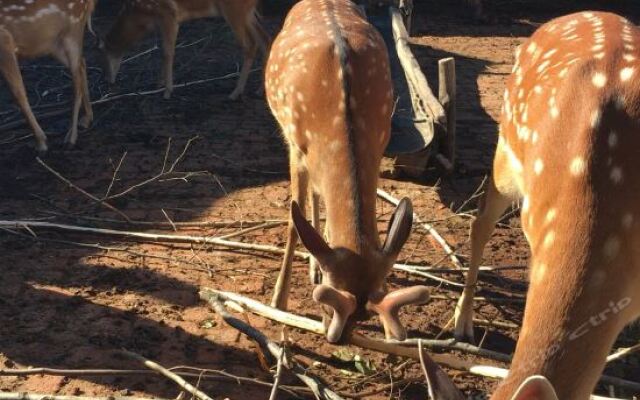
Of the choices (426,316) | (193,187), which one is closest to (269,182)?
(193,187)

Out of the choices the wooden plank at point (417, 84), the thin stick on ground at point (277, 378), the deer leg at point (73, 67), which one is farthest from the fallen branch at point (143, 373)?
the deer leg at point (73, 67)

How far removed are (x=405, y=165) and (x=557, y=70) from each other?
337 cm

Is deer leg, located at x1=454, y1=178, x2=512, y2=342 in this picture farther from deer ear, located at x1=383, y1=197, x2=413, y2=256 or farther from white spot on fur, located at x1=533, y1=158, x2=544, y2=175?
white spot on fur, located at x1=533, y1=158, x2=544, y2=175

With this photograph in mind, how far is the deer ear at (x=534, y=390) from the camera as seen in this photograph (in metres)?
2.60

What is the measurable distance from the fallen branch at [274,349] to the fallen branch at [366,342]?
4.3 inches

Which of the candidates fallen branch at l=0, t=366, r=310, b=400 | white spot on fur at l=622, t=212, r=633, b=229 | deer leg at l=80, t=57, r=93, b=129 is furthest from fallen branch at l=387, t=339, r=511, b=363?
deer leg at l=80, t=57, r=93, b=129

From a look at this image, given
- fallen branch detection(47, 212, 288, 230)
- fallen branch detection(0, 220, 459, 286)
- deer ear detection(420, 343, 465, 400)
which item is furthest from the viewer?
fallen branch detection(47, 212, 288, 230)

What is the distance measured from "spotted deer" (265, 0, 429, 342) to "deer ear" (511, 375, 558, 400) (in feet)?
4.85

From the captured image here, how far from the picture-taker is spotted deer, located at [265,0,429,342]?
4.29 m

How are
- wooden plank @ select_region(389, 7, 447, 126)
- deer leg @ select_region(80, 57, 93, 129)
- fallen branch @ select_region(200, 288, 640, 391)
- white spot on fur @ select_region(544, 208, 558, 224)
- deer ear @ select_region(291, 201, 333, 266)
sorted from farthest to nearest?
1. deer leg @ select_region(80, 57, 93, 129)
2. wooden plank @ select_region(389, 7, 447, 126)
3. fallen branch @ select_region(200, 288, 640, 391)
4. deer ear @ select_region(291, 201, 333, 266)
5. white spot on fur @ select_region(544, 208, 558, 224)

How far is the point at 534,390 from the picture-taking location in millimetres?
2605

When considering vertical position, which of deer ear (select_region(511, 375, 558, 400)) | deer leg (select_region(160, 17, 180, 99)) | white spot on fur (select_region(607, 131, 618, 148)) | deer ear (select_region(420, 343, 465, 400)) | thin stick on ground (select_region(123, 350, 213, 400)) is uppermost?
white spot on fur (select_region(607, 131, 618, 148))

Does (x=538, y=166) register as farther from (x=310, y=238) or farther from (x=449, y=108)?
(x=449, y=108)

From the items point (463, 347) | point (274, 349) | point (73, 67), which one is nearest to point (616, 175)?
point (463, 347)
